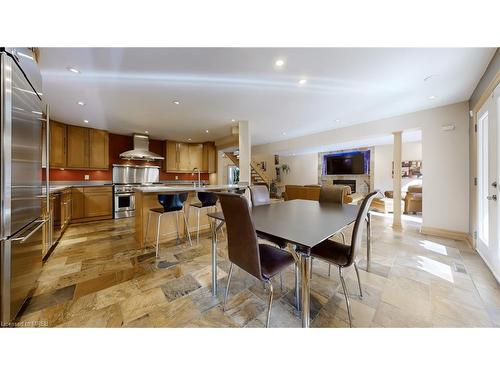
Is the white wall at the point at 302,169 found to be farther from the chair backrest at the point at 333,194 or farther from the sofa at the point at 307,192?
the chair backrest at the point at 333,194

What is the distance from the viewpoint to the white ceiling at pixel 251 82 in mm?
1804

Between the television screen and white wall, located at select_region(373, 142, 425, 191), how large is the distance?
49 centimetres

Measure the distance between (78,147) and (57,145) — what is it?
361 millimetres

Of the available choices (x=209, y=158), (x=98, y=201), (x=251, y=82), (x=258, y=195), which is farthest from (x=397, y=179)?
(x=98, y=201)

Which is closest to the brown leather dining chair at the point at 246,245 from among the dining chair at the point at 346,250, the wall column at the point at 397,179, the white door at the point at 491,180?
the dining chair at the point at 346,250

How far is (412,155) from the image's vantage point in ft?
20.7

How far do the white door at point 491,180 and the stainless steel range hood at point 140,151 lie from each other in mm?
6230

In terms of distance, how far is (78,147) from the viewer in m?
4.30

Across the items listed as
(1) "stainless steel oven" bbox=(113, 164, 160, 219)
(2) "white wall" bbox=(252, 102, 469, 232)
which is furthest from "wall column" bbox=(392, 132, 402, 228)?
(1) "stainless steel oven" bbox=(113, 164, 160, 219)

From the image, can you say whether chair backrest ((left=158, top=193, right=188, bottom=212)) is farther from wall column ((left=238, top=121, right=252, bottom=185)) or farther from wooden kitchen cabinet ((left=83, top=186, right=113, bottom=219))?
wooden kitchen cabinet ((left=83, top=186, right=113, bottom=219))

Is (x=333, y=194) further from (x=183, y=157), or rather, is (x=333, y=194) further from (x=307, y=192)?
(x=183, y=157)
